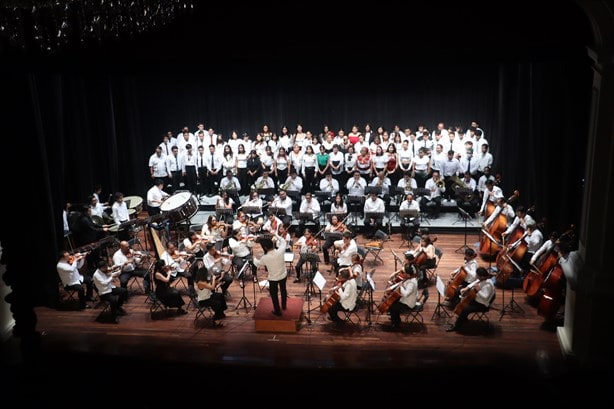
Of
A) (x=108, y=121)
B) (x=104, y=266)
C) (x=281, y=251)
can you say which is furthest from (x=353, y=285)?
(x=108, y=121)

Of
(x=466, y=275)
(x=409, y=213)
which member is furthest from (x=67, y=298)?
(x=466, y=275)

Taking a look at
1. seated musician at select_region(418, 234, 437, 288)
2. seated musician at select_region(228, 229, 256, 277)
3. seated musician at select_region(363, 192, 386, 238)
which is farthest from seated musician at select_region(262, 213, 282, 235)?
seated musician at select_region(418, 234, 437, 288)

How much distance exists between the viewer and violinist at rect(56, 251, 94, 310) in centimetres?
1058

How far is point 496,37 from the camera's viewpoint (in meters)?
7.62

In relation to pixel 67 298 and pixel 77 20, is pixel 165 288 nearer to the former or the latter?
pixel 67 298

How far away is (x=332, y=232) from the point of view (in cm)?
1170

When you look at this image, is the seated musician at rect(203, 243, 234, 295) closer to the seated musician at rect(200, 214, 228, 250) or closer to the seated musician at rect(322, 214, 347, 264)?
the seated musician at rect(200, 214, 228, 250)

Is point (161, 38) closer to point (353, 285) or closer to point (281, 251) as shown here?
point (281, 251)

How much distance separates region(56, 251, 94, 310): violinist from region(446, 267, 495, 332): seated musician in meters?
6.48

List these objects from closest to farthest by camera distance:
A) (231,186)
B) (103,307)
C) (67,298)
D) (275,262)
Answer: (275,262) → (103,307) → (67,298) → (231,186)

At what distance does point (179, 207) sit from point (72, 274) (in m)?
2.85

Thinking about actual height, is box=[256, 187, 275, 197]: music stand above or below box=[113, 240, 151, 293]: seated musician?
above

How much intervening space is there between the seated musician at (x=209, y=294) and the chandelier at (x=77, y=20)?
3939 millimetres

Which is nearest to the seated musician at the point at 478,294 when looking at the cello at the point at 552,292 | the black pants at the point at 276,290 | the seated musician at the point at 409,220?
the cello at the point at 552,292
